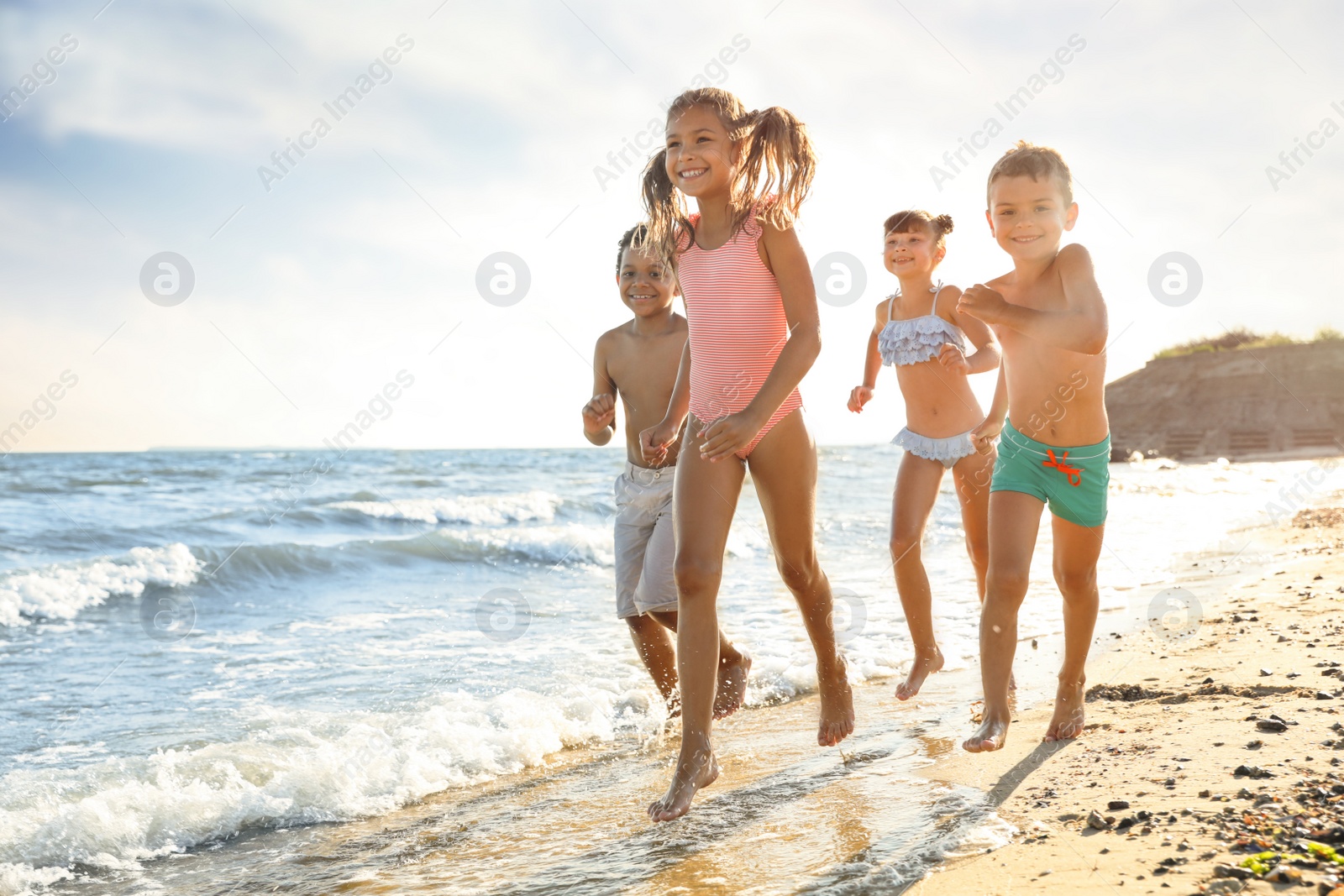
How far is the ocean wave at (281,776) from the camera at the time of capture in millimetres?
3221

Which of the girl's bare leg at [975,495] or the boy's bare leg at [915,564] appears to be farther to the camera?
the girl's bare leg at [975,495]

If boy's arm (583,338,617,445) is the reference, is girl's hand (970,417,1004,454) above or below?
below

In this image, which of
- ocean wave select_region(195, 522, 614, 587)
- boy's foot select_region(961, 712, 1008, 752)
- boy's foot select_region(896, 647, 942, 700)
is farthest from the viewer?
ocean wave select_region(195, 522, 614, 587)

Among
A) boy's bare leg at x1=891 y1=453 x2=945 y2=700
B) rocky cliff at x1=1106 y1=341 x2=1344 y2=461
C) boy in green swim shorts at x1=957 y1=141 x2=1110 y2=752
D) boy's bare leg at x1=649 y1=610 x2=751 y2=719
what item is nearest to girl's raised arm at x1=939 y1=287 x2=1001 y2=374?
boy's bare leg at x1=891 y1=453 x2=945 y2=700

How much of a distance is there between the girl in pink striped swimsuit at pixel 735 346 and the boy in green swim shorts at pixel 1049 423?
644mm

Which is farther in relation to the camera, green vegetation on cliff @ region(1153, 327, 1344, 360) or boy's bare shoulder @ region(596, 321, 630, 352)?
green vegetation on cliff @ region(1153, 327, 1344, 360)

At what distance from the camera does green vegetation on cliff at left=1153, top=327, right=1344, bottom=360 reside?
29.9m

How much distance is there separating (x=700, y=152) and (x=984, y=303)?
3.44 ft

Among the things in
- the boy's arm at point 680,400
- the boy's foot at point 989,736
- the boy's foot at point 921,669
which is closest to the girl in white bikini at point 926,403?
the boy's foot at point 921,669

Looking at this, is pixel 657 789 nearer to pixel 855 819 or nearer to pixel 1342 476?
pixel 855 819

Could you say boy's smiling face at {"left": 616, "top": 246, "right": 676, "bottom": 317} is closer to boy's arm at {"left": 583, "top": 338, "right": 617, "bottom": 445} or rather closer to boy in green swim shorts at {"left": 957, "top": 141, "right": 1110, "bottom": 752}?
boy's arm at {"left": 583, "top": 338, "right": 617, "bottom": 445}

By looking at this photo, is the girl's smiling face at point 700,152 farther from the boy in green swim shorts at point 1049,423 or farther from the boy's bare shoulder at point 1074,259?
the boy's bare shoulder at point 1074,259

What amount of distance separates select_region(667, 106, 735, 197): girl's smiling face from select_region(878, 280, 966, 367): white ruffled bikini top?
161 cm

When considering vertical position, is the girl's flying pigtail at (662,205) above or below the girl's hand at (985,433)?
above
